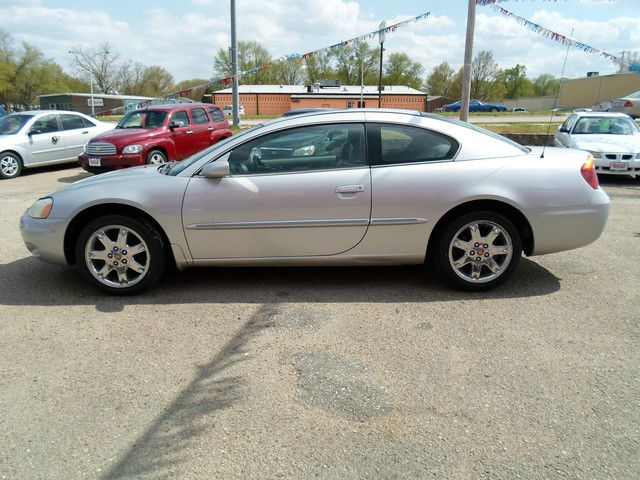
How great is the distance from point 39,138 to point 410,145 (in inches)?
416

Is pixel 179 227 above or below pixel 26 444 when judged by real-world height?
above

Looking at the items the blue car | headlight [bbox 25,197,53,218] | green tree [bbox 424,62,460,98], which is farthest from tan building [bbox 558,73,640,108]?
headlight [bbox 25,197,53,218]

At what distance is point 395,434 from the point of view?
96.0 inches

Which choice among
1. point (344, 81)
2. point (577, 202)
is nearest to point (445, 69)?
point (344, 81)

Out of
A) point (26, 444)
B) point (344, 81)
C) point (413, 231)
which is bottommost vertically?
point (26, 444)

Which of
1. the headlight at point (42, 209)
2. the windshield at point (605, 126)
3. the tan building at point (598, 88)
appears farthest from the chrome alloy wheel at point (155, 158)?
the tan building at point (598, 88)

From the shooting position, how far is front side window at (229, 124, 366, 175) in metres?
4.09

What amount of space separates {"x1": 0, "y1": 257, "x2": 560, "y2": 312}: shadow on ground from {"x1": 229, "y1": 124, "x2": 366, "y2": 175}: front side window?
1012 mm

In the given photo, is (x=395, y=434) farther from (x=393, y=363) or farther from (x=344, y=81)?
(x=344, y=81)

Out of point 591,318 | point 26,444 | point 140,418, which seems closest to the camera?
point 26,444

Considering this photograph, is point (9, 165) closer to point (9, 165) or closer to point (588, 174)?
point (9, 165)

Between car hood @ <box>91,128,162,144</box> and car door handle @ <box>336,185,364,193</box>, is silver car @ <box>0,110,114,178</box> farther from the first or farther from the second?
car door handle @ <box>336,185,364,193</box>

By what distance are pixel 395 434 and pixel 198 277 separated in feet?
8.86

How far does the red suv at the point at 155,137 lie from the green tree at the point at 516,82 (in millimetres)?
76851
